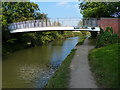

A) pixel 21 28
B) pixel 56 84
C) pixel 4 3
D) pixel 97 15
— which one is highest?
pixel 4 3

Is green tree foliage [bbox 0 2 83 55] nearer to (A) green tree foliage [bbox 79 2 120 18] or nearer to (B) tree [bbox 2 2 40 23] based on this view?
(B) tree [bbox 2 2 40 23]

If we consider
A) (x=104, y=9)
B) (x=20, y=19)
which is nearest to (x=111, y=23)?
(x=104, y=9)

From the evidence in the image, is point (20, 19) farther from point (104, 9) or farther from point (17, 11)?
point (104, 9)

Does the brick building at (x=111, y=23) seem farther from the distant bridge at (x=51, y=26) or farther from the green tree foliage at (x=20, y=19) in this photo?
the green tree foliage at (x=20, y=19)

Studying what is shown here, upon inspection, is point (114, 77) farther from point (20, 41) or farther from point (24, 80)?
point (20, 41)

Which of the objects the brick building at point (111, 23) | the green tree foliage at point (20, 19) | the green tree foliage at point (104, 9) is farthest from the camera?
the green tree foliage at point (20, 19)

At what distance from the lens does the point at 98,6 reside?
22.0 meters

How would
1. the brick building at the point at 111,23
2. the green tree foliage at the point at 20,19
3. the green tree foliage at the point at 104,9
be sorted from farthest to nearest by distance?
the green tree foliage at the point at 20,19
the green tree foliage at the point at 104,9
the brick building at the point at 111,23

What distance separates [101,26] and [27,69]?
1009cm

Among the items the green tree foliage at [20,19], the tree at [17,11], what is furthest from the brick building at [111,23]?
the tree at [17,11]

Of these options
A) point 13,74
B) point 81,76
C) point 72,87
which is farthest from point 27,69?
point 72,87

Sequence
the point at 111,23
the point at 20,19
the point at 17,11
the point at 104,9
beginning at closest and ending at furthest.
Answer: the point at 111,23 < the point at 104,9 < the point at 20,19 < the point at 17,11

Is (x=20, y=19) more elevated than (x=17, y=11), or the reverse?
(x=17, y=11)

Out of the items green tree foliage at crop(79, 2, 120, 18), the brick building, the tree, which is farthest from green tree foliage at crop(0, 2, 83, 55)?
the brick building
